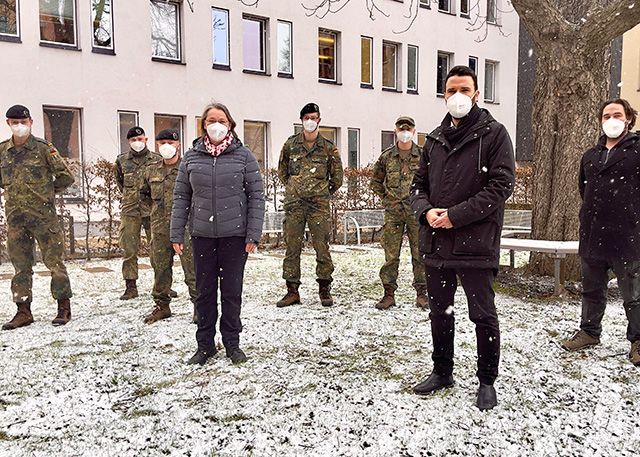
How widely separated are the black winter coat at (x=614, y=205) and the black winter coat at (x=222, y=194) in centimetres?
268

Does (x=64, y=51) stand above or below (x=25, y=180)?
above

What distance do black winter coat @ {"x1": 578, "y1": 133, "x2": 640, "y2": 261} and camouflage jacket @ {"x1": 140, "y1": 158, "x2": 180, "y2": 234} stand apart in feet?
12.7

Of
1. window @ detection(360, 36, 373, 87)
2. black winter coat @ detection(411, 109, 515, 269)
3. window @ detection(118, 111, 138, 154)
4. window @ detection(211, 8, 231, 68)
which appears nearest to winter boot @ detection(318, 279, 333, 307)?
black winter coat @ detection(411, 109, 515, 269)

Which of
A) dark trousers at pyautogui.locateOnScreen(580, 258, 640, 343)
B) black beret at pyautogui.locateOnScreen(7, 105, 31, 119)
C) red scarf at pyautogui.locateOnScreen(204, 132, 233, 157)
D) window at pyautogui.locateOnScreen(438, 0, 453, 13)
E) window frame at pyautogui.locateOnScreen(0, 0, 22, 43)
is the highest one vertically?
window at pyautogui.locateOnScreen(438, 0, 453, 13)

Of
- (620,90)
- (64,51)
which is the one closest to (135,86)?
(64,51)

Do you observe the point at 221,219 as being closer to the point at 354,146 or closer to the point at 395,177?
the point at 395,177

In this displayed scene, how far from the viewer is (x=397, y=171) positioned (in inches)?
249

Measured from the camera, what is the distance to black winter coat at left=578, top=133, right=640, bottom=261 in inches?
174

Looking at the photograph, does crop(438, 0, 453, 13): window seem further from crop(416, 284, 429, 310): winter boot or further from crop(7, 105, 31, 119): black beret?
crop(7, 105, 31, 119): black beret

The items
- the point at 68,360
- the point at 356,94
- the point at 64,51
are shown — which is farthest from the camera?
the point at 356,94

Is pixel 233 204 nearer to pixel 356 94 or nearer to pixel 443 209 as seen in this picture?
pixel 443 209

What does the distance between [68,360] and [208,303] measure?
4.06 ft

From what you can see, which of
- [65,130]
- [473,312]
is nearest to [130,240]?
[473,312]

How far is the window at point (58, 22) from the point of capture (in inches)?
547
